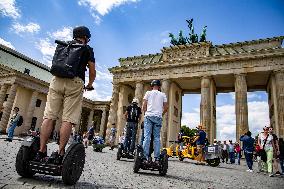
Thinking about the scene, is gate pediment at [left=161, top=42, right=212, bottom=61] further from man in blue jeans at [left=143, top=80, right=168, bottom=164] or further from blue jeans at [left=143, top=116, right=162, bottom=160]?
blue jeans at [left=143, top=116, right=162, bottom=160]

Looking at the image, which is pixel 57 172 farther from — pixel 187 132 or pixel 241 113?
pixel 187 132

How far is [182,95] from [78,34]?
Result: 112 ft

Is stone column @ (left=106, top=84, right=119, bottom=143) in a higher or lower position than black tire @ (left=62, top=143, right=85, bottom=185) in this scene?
higher

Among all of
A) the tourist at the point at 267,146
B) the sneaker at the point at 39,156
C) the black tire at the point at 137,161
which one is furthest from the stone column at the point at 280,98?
the sneaker at the point at 39,156

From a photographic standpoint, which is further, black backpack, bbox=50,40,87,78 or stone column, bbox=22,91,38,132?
stone column, bbox=22,91,38,132

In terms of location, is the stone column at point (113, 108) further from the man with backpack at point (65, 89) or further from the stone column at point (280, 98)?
the man with backpack at point (65, 89)

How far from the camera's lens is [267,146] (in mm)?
9812

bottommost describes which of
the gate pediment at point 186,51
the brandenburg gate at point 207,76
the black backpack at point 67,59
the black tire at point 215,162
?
the black tire at point 215,162

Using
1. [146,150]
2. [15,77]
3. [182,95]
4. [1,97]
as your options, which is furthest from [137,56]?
[146,150]

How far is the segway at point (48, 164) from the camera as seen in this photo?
8.36 ft

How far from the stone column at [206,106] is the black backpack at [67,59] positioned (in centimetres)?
2399

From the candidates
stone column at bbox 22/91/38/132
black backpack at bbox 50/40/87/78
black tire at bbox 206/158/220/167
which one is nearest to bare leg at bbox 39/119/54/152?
black backpack at bbox 50/40/87/78

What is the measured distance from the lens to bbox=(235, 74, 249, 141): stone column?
78.7 feet

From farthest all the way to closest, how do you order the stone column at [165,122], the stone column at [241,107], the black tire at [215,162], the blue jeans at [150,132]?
the stone column at [165,122]
the stone column at [241,107]
the black tire at [215,162]
the blue jeans at [150,132]
